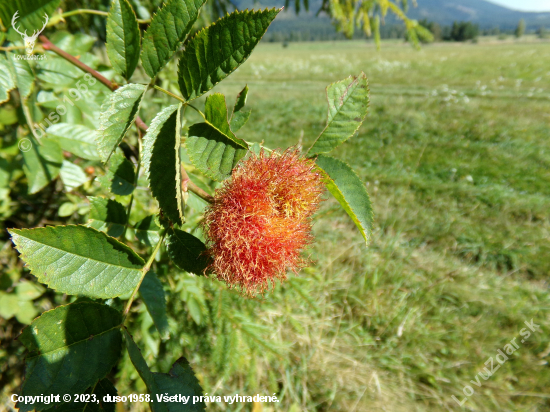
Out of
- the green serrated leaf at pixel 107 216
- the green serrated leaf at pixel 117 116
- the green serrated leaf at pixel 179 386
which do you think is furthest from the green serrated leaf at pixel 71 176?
the green serrated leaf at pixel 179 386

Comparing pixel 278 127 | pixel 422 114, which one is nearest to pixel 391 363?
pixel 278 127

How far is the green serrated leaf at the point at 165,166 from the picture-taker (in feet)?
1.78

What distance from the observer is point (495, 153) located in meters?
4.86

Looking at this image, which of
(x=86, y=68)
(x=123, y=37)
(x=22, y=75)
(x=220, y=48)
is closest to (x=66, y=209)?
(x=22, y=75)

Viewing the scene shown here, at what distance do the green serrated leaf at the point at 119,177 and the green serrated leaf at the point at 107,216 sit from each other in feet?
0.13

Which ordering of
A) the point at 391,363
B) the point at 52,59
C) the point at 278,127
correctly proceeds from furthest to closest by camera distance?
the point at 278,127 → the point at 391,363 → the point at 52,59

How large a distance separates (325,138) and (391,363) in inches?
70.1

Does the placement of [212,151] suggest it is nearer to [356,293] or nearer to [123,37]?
[123,37]

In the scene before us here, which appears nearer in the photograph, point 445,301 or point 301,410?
point 301,410

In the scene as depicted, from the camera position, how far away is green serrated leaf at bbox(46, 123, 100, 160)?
3.73 feet

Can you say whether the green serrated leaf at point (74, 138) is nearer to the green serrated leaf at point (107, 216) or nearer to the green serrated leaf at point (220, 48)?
the green serrated leaf at point (107, 216)

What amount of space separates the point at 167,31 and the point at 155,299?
61 cm

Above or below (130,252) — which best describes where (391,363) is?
below

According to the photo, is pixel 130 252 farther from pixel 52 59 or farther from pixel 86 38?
pixel 86 38
